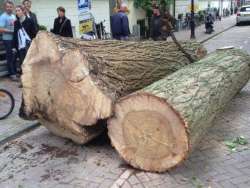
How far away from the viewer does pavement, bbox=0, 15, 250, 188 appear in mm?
4801

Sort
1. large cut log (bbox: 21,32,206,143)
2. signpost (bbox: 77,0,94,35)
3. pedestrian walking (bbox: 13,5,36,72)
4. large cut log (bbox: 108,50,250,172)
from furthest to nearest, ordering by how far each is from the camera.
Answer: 1. signpost (bbox: 77,0,94,35)
2. pedestrian walking (bbox: 13,5,36,72)
3. large cut log (bbox: 21,32,206,143)
4. large cut log (bbox: 108,50,250,172)

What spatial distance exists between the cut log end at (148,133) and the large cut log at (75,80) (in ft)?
0.84

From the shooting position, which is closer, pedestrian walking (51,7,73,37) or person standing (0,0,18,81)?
pedestrian walking (51,7,73,37)

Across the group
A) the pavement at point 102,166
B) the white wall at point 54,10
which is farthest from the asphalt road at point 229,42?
the pavement at point 102,166

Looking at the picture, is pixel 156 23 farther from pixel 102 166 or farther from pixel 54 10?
pixel 102 166

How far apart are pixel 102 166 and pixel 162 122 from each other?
0.97m

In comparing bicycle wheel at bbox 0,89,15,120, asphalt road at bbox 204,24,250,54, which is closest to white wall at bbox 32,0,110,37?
asphalt road at bbox 204,24,250,54

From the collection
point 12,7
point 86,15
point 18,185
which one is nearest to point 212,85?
point 18,185

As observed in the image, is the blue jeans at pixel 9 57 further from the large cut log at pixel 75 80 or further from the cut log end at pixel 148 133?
the cut log end at pixel 148 133

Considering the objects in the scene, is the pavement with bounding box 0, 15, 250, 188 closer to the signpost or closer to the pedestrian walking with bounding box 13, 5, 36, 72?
the pedestrian walking with bounding box 13, 5, 36, 72

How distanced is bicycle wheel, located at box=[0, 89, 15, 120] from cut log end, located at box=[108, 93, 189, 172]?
2.75 meters

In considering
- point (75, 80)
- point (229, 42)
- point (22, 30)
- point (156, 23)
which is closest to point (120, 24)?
point (156, 23)

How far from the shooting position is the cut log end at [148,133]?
4.74 m

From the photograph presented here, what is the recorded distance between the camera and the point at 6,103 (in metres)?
7.44
